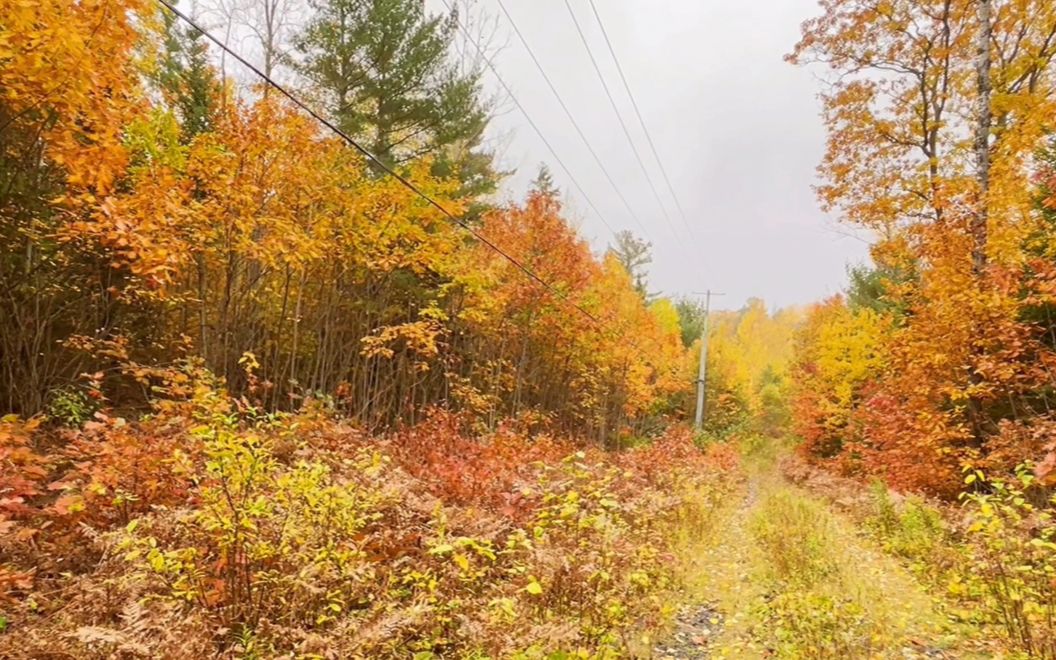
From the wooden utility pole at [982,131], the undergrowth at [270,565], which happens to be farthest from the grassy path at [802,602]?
the wooden utility pole at [982,131]

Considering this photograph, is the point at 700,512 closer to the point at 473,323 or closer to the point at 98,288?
the point at 473,323

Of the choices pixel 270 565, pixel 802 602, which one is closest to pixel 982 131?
pixel 802 602

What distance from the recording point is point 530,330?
1708cm

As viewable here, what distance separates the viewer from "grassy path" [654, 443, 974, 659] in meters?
4.27

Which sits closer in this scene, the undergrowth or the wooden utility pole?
the undergrowth

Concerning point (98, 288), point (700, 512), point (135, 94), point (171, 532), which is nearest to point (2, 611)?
point (171, 532)

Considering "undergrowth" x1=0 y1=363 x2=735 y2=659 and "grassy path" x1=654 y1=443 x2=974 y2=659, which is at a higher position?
"undergrowth" x1=0 y1=363 x2=735 y2=659

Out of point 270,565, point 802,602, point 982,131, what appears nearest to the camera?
point 270,565

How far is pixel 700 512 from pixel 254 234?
9.96 m

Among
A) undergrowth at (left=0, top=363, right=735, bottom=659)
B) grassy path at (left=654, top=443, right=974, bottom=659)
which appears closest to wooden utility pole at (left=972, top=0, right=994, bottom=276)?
grassy path at (left=654, top=443, right=974, bottom=659)

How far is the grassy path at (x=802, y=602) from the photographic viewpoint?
4.27 meters

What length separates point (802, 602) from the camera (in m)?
4.80

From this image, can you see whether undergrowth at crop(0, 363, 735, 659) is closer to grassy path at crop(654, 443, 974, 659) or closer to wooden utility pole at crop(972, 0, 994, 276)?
grassy path at crop(654, 443, 974, 659)

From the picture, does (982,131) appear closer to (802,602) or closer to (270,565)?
(802,602)
